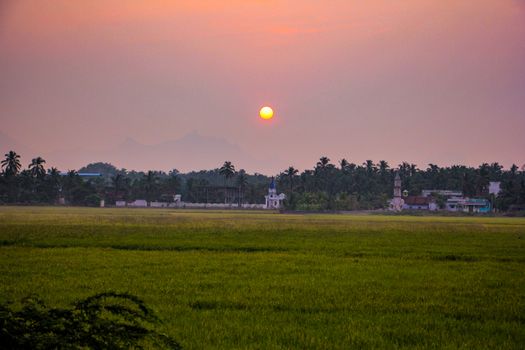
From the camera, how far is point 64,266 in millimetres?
23875

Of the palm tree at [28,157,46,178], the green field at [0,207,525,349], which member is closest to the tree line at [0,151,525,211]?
the palm tree at [28,157,46,178]

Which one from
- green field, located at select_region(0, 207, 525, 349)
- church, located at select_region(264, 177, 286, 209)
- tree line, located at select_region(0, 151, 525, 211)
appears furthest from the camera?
church, located at select_region(264, 177, 286, 209)

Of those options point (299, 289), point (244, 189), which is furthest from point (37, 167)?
point (299, 289)

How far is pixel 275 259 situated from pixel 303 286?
Answer: 870 centimetres

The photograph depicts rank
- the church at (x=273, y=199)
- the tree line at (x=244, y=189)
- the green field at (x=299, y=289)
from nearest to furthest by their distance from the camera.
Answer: the green field at (x=299, y=289) → the tree line at (x=244, y=189) → the church at (x=273, y=199)

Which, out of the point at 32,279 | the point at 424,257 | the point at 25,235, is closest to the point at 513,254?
the point at 424,257

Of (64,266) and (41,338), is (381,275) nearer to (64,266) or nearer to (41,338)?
(64,266)

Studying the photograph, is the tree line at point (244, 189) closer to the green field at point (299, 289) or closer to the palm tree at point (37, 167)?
the palm tree at point (37, 167)

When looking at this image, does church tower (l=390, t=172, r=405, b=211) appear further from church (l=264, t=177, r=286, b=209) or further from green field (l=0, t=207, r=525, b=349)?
green field (l=0, t=207, r=525, b=349)

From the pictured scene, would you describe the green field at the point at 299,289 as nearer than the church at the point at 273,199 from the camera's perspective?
Yes

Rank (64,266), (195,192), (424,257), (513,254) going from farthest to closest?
(195,192) < (513,254) < (424,257) < (64,266)

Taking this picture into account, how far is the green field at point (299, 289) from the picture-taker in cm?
1277

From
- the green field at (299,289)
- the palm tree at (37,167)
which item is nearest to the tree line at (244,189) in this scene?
the palm tree at (37,167)

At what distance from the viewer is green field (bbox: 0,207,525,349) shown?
12.8 m
